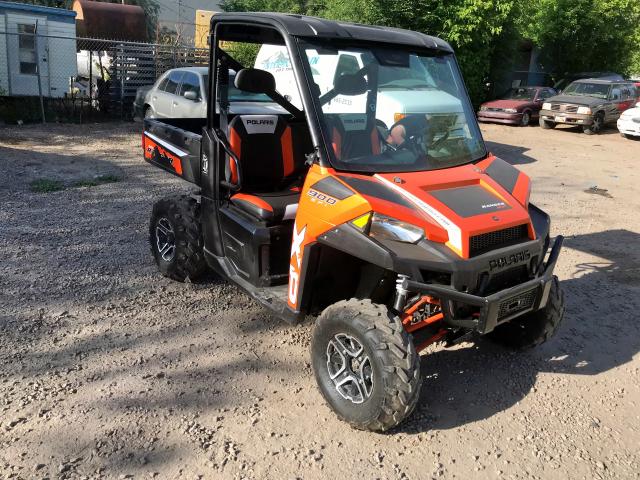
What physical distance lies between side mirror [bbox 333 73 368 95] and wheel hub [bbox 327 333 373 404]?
1.53 m

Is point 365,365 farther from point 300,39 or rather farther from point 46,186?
point 46,186

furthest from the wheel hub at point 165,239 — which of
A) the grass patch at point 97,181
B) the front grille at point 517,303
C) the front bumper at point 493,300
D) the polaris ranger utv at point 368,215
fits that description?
the grass patch at point 97,181

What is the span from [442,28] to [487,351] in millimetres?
16342

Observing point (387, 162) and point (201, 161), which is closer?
point (387, 162)

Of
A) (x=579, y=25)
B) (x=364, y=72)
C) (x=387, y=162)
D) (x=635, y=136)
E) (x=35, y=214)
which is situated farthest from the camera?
(x=579, y=25)

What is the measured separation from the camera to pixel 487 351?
4328mm

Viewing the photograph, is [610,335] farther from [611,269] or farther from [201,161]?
[201,161]

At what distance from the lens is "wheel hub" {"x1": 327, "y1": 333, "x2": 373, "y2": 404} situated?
326 cm

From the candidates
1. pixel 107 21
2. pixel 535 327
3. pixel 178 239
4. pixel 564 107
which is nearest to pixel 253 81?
pixel 178 239

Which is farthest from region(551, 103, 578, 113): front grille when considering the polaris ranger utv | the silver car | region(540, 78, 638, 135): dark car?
the polaris ranger utv

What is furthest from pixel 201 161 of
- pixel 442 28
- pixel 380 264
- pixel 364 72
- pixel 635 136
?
pixel 635 136

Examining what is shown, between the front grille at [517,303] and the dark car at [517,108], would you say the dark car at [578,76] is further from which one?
the front grille at [517,303]

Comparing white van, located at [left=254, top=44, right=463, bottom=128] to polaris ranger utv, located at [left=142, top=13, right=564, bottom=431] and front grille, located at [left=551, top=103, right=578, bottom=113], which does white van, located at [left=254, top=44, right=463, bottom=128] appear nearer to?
polaris ranger utv, located at [left=142, top=13, right=564, bottom=431]

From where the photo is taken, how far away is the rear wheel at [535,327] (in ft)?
12.7
